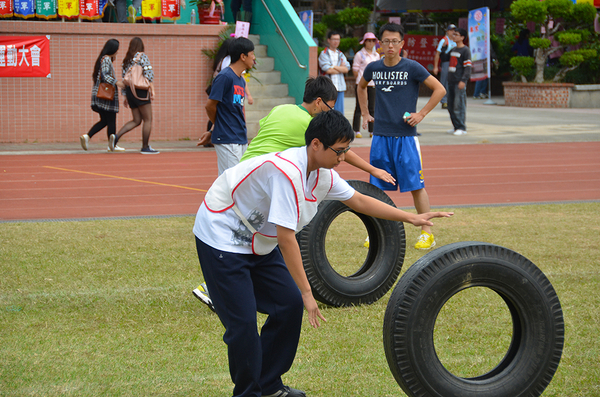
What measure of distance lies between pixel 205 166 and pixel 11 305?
6915mm

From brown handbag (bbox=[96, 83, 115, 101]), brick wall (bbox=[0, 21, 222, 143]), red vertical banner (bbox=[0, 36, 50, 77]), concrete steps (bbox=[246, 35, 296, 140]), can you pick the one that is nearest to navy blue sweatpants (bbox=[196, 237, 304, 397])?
brown handbag (bbox=[96, 83, 115, 101])

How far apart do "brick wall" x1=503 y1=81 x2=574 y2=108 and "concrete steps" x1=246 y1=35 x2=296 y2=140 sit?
1039cm

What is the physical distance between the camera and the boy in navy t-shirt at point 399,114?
651cm

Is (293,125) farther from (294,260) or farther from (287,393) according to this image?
(287,393)

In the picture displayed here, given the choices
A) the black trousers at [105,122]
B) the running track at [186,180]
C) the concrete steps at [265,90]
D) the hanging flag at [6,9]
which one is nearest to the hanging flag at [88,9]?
the hanging flag at [6,9]

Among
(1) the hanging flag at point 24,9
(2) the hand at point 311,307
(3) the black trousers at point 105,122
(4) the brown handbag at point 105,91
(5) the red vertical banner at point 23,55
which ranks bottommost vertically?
(2) the hand at point 311,307

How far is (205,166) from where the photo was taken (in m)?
11.6

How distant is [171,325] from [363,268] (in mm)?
1494

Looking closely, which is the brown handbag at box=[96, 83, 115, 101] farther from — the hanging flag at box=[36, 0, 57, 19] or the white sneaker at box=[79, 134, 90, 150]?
the hanging flag at box=[36, 0, 57, 19]

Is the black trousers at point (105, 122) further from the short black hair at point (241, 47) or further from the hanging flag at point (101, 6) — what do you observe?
the short black hair at point (241, 47)

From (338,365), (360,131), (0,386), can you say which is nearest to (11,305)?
(0,386)

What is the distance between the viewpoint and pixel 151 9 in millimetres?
14836

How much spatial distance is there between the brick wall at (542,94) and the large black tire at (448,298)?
20.5m

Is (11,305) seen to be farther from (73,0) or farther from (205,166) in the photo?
(73,0)
